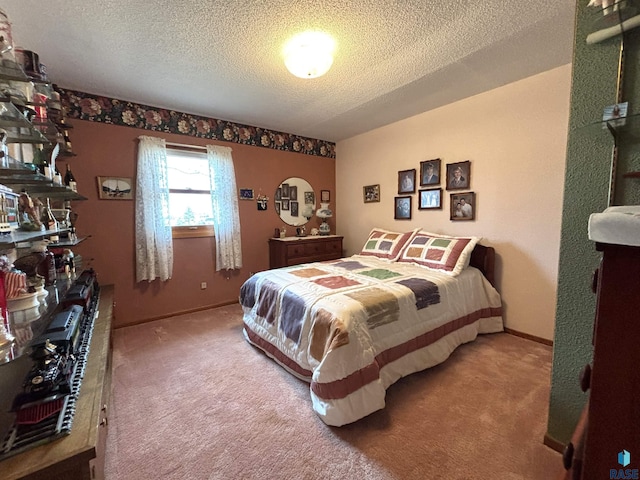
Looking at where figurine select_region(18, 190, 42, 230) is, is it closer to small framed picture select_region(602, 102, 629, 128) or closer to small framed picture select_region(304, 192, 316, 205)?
small framed picture select_region(602, 102, 629, 128)

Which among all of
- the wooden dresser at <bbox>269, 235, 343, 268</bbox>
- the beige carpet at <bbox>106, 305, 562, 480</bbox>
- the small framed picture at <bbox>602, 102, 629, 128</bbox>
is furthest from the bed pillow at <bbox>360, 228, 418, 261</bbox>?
the small framed picture at <bbox>602, 102, 629, 128</bbox>

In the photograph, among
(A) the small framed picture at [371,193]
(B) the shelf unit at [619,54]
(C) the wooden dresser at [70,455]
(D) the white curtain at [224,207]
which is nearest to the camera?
(C) the wooden dresser at [70,455]

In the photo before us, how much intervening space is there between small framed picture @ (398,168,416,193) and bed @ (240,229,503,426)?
2.55ft

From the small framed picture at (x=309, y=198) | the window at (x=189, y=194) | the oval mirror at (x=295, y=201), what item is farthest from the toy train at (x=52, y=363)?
the small framed picture at (x=309, y=198)

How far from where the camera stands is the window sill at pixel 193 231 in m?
3.36

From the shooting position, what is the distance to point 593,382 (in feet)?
2.47

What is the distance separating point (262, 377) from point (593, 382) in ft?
6.24

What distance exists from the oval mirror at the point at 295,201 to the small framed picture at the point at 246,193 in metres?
→ 0.39

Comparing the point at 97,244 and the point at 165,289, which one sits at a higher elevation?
the point at 97,244

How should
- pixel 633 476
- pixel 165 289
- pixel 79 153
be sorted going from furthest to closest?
pixel 165 289 < pixel 79 153 < pixel 633 476

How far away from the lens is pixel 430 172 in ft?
11.0

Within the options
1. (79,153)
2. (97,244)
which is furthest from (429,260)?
(79,153)

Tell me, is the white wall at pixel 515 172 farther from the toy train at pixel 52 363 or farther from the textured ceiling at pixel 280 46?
the toy train at pixel 52 363

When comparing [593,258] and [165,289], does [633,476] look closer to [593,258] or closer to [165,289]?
[593,258]
